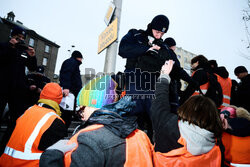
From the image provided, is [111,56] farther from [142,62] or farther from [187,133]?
[187,133]

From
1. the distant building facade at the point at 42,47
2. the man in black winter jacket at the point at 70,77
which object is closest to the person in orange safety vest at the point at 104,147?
the man in black winter jacket at the point at 70,77

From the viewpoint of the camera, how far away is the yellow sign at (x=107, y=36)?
11.3 feet

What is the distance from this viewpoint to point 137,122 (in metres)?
1.89

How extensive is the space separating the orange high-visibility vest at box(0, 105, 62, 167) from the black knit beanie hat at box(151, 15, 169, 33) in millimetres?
1633

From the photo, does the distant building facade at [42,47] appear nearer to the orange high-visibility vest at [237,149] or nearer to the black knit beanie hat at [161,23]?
the black knit beanie hat at [161,23]

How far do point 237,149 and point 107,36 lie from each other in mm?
3288

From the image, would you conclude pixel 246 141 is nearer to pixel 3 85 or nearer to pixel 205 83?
pixel 205 83

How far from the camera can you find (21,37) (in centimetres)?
254

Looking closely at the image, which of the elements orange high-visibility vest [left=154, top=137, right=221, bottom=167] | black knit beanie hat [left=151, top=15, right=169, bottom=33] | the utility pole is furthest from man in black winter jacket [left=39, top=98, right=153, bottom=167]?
the utility pole

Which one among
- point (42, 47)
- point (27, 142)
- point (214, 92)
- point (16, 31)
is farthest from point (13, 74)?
point (42, 47)

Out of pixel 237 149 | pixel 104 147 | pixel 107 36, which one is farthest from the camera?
pixel 107 36

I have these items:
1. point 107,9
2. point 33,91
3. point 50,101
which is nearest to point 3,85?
point 50,101

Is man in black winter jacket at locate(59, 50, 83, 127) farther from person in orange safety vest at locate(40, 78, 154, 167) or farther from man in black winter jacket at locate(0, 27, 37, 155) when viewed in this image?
person in orange safety vest at locate(40, 78, 154, 167)

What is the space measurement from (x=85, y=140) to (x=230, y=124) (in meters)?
1.86
